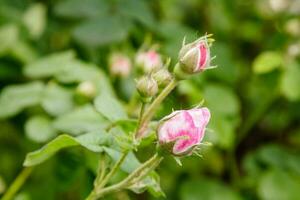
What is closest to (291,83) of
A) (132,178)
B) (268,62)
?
(268,62)

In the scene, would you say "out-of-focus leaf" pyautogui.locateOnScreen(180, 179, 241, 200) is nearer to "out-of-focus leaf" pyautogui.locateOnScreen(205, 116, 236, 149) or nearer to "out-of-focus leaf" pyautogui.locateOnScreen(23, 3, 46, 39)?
"out-of-focus leaf" pyautogui.locateOnScreen(205, 116, 236, 149)

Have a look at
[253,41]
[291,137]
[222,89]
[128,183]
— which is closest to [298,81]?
[222,89]

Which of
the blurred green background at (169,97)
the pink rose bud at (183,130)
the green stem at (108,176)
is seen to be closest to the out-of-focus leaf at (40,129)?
the blurred green background at (169,97)

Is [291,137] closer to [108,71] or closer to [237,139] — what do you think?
[237,139]

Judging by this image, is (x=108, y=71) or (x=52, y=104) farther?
(x=108, y=71)

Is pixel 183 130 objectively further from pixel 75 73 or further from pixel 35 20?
pixel 35 20

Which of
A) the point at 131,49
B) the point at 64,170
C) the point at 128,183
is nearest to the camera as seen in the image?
the point at 128,183

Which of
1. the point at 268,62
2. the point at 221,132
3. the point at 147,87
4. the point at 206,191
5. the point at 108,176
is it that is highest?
the point at 147,87
